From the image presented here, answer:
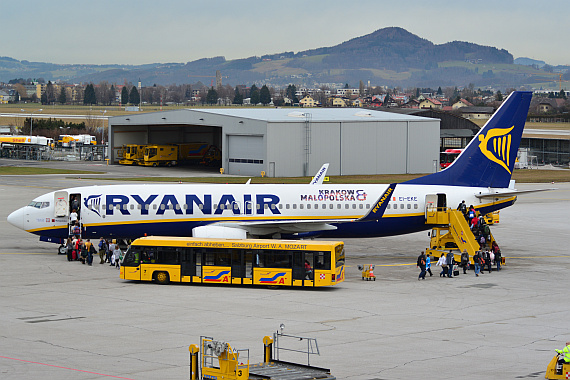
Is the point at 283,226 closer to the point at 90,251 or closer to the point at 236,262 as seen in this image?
the point at 236,262

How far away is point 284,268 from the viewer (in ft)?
127

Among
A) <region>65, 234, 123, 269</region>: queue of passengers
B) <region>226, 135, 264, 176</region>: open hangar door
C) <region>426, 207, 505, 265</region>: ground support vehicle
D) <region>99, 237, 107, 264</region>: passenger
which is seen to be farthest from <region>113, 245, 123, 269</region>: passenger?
<region>226, 135, 264, 176</region>: open hangar door

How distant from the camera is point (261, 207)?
47.1m

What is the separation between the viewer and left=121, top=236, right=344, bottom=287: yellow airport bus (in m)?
38.6

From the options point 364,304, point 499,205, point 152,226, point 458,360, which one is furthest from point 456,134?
point 458,360

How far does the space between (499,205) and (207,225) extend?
1842 centimetres

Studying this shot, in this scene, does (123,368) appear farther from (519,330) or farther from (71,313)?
(519,330)

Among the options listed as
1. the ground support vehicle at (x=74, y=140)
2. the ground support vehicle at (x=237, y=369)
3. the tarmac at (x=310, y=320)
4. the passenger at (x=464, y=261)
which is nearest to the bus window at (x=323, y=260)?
the tarmac at (x=310, y=320)

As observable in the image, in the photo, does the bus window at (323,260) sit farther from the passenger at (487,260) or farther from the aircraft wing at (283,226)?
the passenger at (487,260)

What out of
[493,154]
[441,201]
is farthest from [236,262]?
[493,154]

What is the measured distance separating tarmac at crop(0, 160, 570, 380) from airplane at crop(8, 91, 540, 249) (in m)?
2.50

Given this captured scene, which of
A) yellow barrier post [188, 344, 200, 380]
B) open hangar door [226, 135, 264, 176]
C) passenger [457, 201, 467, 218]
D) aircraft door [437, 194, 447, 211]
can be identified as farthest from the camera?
open hangar door [226, 135, 264, 176]

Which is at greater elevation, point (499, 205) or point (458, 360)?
point (499, 205)

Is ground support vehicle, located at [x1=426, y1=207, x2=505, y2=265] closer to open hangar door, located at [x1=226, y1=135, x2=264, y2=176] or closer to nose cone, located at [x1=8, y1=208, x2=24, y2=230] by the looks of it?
nose cone, located at [x1=8, y1=208, x2=24, y2=230]
